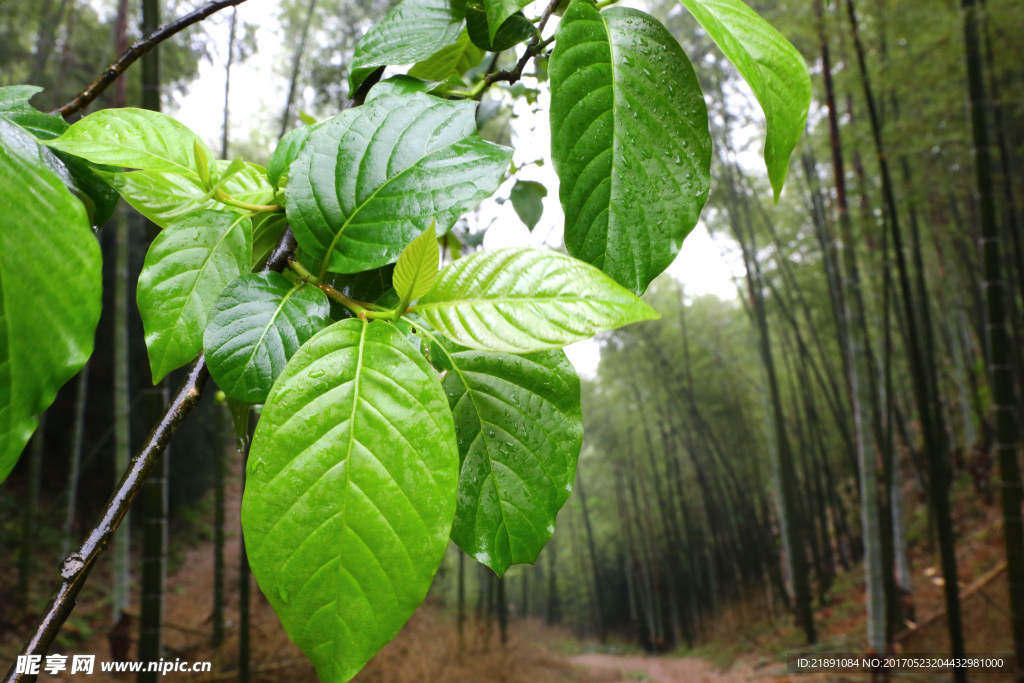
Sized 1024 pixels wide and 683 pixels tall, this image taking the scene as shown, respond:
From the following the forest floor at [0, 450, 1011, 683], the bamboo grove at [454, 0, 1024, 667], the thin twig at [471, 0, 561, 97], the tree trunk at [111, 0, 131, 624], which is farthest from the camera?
the forest floor at [0, 450, 1011, 683]

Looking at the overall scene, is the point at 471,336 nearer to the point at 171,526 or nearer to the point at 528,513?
the point at 528,513

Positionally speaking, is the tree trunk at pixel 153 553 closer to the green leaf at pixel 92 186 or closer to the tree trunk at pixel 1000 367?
the green leaf at pixel 92 186

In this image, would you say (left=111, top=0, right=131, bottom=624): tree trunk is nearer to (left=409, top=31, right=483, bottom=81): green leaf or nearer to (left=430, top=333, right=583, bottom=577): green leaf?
(left=409, top=31, right=483, bottom=81): green leaf

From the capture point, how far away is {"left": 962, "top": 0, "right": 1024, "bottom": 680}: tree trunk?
229 centimetres

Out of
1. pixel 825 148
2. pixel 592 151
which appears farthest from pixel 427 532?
pixel 825 148

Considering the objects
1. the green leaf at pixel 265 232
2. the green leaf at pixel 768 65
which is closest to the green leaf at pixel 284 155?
the green leaf at pixel 265 232

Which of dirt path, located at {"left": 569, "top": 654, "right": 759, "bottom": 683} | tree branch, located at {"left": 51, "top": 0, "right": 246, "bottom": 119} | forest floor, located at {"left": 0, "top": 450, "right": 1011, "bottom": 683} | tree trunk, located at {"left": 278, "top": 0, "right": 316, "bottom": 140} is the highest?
tree trunk, located at {"left": 278, "top": 0, "right": 316, "bottom": 140}

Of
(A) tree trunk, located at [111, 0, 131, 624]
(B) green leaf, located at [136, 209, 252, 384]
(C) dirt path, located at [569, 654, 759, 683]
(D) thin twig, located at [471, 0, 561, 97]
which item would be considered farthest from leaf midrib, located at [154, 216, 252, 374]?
(C) dirt path, located at [569, 654, 759, 683]

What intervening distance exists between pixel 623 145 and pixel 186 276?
0.56 ft

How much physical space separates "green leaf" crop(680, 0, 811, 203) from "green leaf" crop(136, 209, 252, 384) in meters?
0.20

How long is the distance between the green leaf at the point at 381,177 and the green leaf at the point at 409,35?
0.06 m

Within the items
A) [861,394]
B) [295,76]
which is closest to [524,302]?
[295,76]

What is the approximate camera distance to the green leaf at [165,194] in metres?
0.21

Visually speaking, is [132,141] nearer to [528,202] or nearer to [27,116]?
[27,116]
